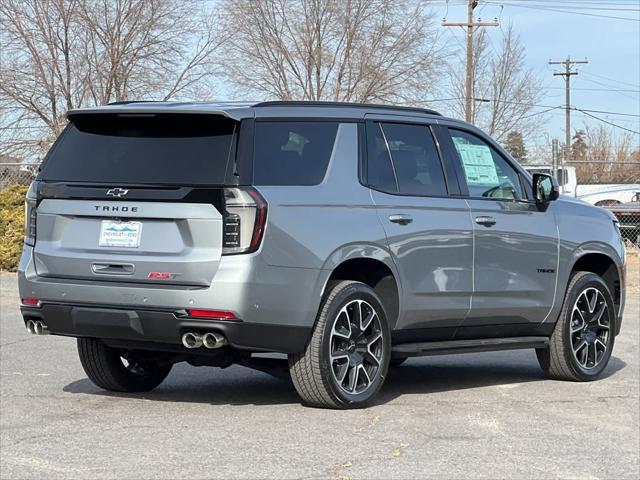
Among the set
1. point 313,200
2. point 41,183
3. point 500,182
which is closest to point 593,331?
point 500,182

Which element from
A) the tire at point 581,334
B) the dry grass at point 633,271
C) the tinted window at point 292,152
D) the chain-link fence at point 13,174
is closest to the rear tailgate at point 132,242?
the tinted window at point 292,152

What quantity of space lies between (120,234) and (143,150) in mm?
561

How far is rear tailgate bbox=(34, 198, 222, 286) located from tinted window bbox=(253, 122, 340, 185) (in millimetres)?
478

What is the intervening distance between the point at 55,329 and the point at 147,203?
1.02m

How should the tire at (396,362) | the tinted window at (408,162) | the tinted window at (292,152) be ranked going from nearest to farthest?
1. the tinted window at (292,152)
2. the tinted window at (408,162)
3. the tire at (396,362)

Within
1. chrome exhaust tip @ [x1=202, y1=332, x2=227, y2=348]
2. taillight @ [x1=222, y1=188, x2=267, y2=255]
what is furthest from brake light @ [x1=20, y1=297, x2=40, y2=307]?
taillight @ [x1=222, y1=188, x2=267, y2=255]

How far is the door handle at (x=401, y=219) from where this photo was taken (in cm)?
764

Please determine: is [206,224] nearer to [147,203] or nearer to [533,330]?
[147,203]

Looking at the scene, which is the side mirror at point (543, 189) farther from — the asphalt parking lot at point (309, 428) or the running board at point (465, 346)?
the asphalt parking lot at point (309, 428)

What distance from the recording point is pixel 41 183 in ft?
24.3

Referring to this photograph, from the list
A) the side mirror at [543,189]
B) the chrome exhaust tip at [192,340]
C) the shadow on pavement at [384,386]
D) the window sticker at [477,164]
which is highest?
the window sticker at [477,164]

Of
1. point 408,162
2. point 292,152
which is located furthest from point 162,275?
point 408,162

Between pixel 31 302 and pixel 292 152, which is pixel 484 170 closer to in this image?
pixel 292 152

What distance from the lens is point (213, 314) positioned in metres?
6.74
